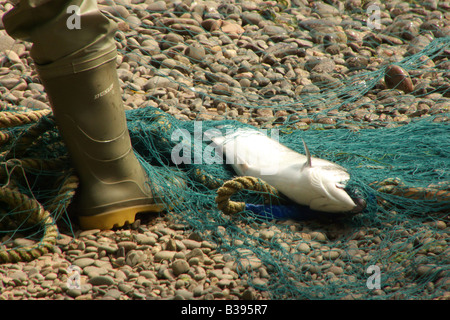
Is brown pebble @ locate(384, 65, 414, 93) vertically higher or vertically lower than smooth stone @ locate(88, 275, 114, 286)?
lower

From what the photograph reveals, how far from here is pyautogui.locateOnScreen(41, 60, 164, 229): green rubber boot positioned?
3.28 metres

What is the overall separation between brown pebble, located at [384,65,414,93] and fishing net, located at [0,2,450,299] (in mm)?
11

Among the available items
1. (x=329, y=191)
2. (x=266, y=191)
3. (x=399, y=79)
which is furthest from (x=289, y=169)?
(x=399, y=79)

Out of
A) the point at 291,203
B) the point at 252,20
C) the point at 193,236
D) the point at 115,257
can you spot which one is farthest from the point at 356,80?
the point at 115,257

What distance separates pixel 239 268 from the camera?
3209mm

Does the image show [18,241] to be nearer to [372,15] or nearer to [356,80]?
[356,80]

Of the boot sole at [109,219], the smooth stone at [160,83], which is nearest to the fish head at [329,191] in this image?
the boot sole at [109,219]

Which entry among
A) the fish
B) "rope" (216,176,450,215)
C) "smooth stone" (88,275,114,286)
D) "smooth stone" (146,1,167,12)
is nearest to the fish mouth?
the fish

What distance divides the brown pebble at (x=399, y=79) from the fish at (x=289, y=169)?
198 centimetres

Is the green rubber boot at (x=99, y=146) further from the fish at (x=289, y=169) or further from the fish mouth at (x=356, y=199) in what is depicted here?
the fish mouth at (x=356, y=199)

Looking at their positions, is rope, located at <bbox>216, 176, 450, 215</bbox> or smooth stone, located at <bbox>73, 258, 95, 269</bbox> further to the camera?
rope, located at <bbox>216, 176, 450, 215</bbox>

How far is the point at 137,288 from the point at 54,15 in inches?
57.9

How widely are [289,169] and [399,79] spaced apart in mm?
2454

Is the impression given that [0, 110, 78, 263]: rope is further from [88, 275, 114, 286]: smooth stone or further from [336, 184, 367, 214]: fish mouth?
[336, 184, 367, 214]: fish mouth
